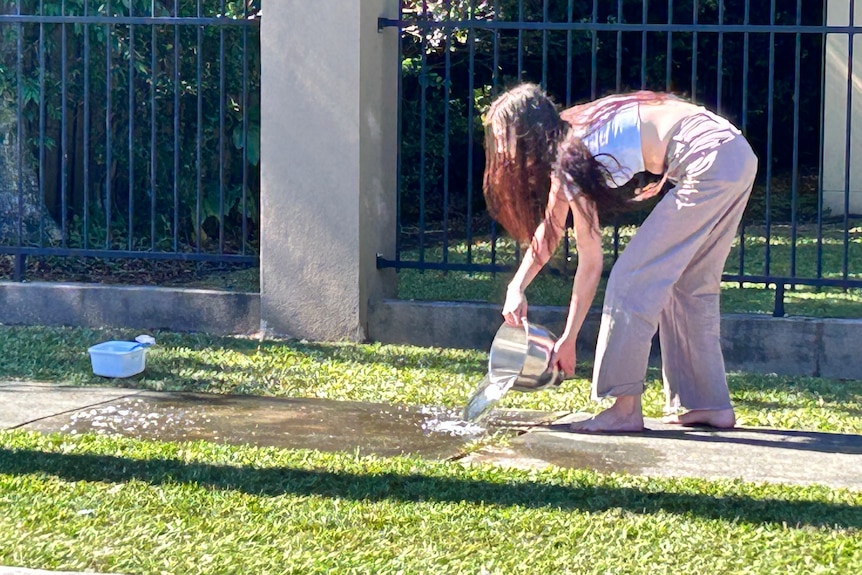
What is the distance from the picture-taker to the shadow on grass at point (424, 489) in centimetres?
422

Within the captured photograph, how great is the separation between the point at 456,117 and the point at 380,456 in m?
8.18

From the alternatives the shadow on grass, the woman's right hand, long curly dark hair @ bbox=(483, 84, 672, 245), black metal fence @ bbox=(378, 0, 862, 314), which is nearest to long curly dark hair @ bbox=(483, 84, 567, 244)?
long curly dark hair @ bbox=(483, 84, 672, 245)

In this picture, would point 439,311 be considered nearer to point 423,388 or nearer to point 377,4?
point 423,388

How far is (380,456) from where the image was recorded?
16.4ft

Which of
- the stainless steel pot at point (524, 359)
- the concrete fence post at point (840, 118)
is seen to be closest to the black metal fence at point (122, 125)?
the stainless steel pot at point (524, 359)

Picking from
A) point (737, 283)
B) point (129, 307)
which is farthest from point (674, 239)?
point (737, 283)

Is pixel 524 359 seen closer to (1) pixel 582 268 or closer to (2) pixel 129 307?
(1) pixel 582 268

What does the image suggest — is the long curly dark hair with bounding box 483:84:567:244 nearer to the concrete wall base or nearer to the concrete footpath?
the concrete footpath

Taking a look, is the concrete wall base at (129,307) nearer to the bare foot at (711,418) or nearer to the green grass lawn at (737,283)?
the green grass lawn at (737,283)

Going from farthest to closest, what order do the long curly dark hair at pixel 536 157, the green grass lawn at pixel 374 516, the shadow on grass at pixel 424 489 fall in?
the long curly dark hair at pixel 536 157, the shadow on grass at pixel 424 489, the green grass lawn at pixel 374 516

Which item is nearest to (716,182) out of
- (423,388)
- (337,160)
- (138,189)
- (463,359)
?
(423,388)

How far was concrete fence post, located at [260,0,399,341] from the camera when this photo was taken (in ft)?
24.1

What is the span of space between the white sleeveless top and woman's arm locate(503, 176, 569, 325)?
0.21 metres

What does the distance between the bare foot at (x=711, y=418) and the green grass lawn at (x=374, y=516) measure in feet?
1.50
